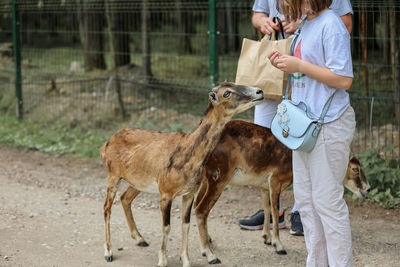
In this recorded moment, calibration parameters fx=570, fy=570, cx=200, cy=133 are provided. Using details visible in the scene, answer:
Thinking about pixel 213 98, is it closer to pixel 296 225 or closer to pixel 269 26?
pixel 269 26

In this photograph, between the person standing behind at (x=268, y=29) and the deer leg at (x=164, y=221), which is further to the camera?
the deer leg at (x=164, y=221)

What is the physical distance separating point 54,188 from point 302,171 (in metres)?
4.42

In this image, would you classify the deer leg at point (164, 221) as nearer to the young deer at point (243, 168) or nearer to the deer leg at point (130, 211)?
the young deer at point (243, 168)

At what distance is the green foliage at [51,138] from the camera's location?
919 centimetres

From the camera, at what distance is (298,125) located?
3.73m

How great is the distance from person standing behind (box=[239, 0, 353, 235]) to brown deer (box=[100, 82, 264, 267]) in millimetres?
785

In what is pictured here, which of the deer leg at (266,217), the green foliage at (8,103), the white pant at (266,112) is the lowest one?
the deer leg at (266,217)

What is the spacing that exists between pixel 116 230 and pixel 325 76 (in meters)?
3.04

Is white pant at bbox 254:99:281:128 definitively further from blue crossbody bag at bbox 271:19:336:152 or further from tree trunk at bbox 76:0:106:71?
tree trunk at bbox 76:0:106:71

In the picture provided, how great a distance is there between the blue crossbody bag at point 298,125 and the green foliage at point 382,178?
10.2ft

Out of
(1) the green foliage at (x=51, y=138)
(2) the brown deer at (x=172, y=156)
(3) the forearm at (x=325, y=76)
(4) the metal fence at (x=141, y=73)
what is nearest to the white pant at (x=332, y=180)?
(3) the forearm at (x=325, y=76)

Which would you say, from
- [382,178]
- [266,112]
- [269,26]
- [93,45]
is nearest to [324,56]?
[269,26]

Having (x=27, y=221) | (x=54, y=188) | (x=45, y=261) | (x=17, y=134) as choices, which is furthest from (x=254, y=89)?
(x=17, y=134)

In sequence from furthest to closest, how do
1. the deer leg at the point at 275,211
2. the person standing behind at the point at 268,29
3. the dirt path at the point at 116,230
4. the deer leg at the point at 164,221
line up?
the deer leg at the point at 275,211, the dirt path at the point at 116,230, the deer leg at the point at 164,221, the person standing behind at the point at 268,29
